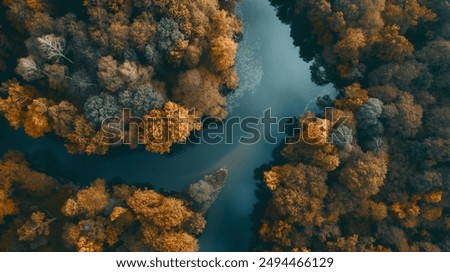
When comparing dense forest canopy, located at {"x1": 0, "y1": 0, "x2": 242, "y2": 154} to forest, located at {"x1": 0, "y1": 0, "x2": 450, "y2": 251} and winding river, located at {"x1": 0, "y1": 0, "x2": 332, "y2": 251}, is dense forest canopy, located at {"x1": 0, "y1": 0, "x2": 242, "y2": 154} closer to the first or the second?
forest, located at {"x1": 0, "y1": 0, "x2": 450, "y2": 251}

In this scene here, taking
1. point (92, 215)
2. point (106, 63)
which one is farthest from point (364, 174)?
point (106, 63)

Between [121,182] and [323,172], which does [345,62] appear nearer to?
[323,172]

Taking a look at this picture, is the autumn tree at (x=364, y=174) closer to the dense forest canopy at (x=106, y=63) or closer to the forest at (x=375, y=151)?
the forest at (x=375, y=151)

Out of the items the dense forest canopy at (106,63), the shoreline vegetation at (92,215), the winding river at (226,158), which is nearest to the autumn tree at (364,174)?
the winding river at (226,158)

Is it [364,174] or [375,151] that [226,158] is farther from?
[375,151]

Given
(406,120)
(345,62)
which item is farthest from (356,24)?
(406,120)

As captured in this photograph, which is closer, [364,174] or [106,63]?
[106,63]
